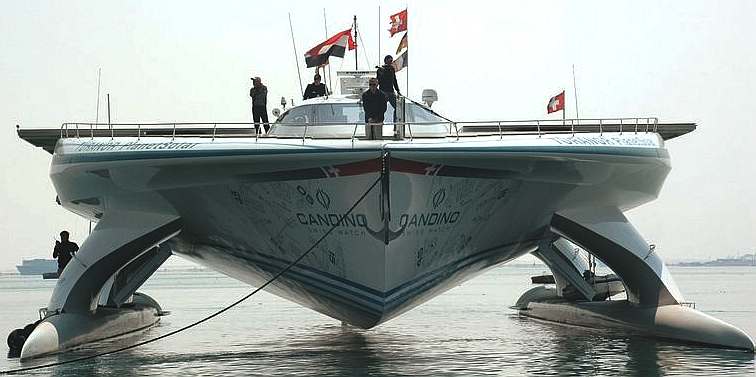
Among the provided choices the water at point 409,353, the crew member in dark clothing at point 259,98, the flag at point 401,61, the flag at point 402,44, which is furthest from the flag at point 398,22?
the water at point 409,353

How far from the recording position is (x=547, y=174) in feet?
52.3

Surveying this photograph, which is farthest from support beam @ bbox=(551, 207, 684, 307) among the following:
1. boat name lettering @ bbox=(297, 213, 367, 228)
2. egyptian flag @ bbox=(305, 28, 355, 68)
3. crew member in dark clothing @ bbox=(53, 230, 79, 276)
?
crew member in dark clothing @ bbox=(53, 230, 79, 276)

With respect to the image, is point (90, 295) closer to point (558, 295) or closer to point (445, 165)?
point (445, 165)

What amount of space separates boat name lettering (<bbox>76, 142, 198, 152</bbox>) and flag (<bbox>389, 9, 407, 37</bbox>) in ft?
20.4

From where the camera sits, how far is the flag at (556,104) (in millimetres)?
23406

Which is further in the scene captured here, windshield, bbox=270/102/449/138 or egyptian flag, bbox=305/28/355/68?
egyptian flag, bbox=305/28/355/68

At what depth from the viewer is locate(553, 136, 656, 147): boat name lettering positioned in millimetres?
15914

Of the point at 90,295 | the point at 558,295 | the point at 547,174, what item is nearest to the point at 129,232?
the point at 90,295

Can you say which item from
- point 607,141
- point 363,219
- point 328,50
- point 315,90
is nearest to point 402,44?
point 328,50

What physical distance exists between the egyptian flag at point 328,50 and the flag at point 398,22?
1.53m

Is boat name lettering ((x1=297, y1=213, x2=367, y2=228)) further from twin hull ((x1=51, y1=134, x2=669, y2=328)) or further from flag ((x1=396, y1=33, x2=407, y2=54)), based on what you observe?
flag ((x1=396, y1=33, x2=407, y2=54))

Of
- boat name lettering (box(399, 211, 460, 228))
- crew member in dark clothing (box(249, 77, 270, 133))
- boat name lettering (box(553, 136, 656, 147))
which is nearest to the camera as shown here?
boat name lettering (box(399, 211, 460, 228))

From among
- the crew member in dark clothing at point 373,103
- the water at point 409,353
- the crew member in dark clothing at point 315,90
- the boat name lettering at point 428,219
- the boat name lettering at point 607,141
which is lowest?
the water at point 409,353

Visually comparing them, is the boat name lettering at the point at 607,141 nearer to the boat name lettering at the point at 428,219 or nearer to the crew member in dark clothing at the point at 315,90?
the boat name lettering at the point at 428,219
